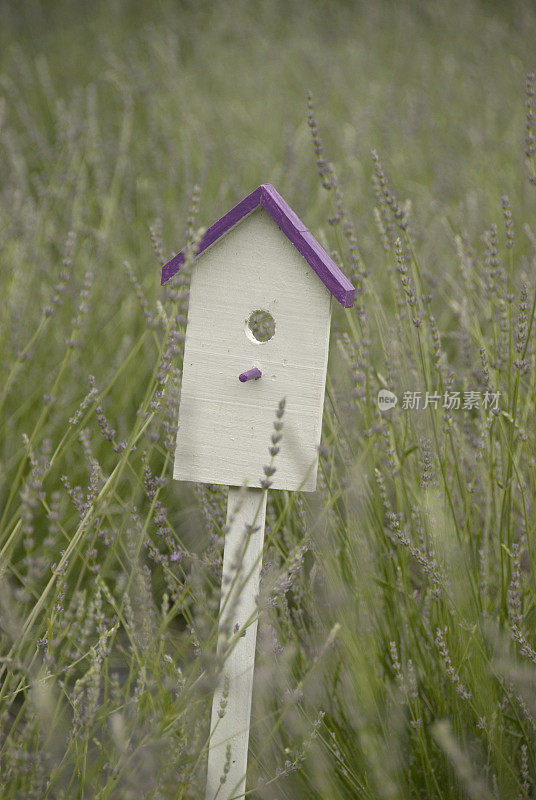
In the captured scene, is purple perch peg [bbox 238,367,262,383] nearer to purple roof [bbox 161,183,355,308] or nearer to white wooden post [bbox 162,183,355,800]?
white wooden post [bbox 162,183,355,800]

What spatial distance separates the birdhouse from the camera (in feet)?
4.74

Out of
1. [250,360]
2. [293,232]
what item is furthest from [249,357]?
[293,232]

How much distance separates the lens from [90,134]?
360cm

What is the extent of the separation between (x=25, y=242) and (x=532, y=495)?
157cm

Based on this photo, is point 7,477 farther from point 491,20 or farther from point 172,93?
point 491,20

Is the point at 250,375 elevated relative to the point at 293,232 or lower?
lower

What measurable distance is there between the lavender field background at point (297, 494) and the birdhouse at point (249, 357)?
6cm

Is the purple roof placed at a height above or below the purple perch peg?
above

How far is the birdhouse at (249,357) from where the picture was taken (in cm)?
145

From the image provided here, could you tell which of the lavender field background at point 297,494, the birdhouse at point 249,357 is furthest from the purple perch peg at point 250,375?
the lavender field background at point 297,494

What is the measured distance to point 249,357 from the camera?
146 cm

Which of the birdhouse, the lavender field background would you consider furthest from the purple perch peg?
→ the lavender field background

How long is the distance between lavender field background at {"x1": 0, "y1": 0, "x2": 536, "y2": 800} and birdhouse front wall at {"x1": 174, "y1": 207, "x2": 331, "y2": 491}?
0.20 ft

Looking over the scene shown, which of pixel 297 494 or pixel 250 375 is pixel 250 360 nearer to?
pixel 250 375
